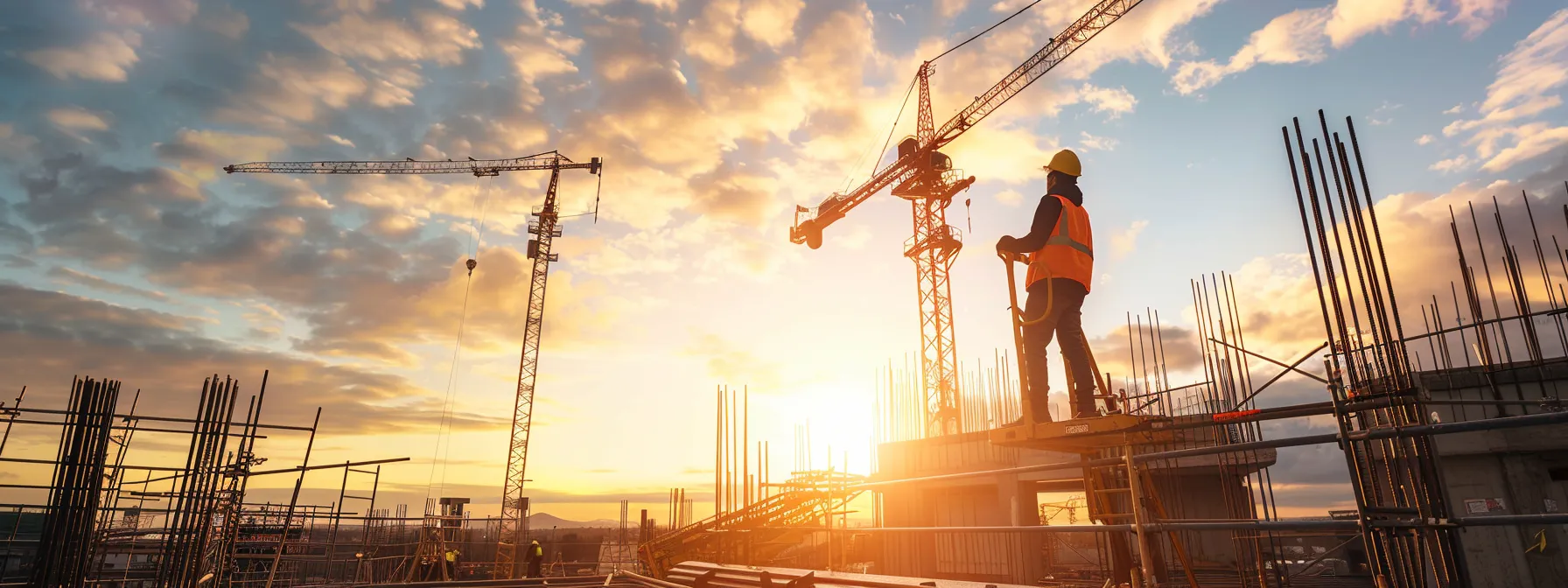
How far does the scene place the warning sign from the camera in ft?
39.4

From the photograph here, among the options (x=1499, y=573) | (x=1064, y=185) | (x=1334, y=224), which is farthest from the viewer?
(x=1499, y=573)

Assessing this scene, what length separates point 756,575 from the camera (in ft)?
21.8

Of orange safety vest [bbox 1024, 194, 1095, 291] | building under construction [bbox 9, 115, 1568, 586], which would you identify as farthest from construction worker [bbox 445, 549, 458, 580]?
orange safety vest [bbox 1024, 194, 1095, 291]

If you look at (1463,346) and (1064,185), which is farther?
(1463,346)

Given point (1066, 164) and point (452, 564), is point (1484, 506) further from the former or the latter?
point (452, 564)

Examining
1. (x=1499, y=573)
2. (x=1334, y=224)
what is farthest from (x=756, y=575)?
(x=1499, y=573)

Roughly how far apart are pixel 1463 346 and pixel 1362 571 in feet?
18.8

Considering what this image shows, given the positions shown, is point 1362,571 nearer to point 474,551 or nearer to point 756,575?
point 756,575

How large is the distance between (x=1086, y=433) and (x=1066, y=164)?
2.39m

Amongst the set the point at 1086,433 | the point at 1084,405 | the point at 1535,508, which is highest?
the point at 1084,405

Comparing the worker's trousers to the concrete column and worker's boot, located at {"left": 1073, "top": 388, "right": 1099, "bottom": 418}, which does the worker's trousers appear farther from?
the concrete column

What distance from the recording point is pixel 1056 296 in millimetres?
5828

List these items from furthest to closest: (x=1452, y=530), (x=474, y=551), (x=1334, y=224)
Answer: (x=474, y=551) → (x=1334, y=224) → (x=1452, y=530)

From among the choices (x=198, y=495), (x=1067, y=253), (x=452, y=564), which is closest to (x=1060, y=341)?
(x=1067, y=253)
